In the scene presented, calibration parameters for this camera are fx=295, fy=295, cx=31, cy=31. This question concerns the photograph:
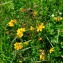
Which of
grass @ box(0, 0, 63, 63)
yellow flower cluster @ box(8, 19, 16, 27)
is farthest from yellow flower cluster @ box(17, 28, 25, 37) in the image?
yellow flower cluster @ box(8, 19, 16, 27)

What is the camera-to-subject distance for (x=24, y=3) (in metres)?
6.00

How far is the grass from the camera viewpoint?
498 cm

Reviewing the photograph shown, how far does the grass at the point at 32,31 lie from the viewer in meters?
4.98

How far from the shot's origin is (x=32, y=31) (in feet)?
17.5

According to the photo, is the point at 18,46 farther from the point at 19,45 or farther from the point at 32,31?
the point at 32,31

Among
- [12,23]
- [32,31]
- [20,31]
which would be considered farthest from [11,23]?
[32,31]

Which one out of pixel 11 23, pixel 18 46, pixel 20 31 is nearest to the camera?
pixel 18 46

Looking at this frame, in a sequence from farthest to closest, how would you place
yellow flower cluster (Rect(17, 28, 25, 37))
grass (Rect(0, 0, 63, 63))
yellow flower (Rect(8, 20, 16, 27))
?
1. yellow flower (Rect(8, 20, 16, 27))
2. yellow flower cluster (Rect(17, 28, 25, 37))
3. grass (Rect(0, 0, 63, 63))

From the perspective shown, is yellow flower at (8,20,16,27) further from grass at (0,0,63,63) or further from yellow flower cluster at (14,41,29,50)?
yellow flower cluster at (14,41,29,50)

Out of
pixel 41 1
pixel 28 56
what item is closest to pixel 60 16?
pixel 41 1

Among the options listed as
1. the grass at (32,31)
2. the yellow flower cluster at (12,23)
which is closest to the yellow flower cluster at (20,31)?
the grass at (32,31)

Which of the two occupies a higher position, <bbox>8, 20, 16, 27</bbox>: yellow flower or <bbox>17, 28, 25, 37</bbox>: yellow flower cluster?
<bbox>8, 20, 16, 27</bbox>: yellow flower

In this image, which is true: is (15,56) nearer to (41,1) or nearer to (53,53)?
(53,53)

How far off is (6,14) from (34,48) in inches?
44.0
